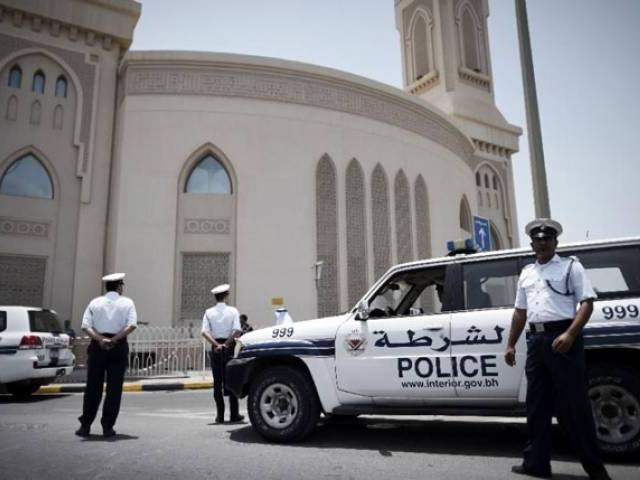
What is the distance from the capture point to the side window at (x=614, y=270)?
12.8 ft

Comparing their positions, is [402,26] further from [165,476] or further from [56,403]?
[165,476]

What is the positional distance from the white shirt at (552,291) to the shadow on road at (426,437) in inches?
49.7

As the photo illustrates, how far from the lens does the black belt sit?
3338 mm

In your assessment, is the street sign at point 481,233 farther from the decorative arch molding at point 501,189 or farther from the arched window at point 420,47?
the arched window at point 420,47

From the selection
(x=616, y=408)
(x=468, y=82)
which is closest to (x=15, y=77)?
(x=616, y=408)

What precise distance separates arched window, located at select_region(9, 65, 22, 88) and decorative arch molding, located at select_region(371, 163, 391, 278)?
44.5 ft

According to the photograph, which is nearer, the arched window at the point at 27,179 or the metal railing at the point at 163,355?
→ the metal railing at the point at 163,355

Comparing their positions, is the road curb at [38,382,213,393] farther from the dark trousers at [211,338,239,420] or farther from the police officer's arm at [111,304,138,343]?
the police officer's arm at [111,304,138,343]

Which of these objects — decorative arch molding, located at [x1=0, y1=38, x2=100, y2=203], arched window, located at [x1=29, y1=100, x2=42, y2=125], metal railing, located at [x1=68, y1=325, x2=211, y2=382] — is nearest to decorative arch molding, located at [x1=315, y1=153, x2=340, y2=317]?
metal railing, located at [x1=68, y1=325, x2=211, y2=382]

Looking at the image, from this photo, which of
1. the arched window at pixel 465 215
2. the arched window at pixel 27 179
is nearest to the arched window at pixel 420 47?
the arched window at pixel 465 215

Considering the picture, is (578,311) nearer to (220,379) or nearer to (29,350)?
(220,379)

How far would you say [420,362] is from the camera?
171 inches

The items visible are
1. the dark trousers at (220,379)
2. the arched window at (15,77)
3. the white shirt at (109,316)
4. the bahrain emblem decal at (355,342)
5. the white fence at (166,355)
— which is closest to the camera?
the bahrain emblem decal at (355,342)

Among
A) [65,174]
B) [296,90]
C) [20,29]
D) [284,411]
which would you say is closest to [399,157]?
[296,90]
